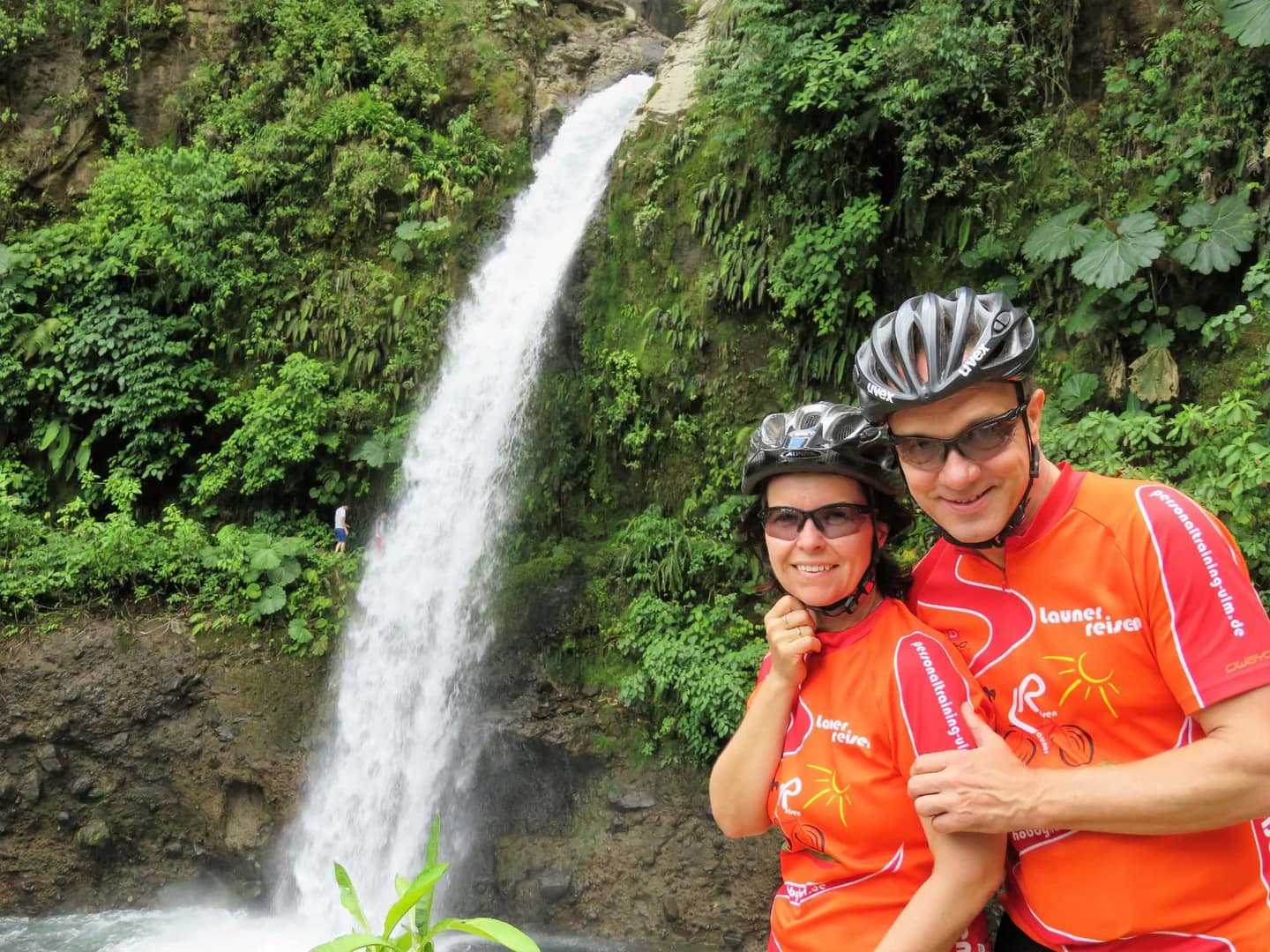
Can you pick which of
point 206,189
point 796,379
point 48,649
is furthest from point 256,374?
point 796,379

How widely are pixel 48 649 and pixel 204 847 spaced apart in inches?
111

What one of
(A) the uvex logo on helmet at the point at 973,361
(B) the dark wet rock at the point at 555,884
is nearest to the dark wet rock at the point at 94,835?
(B) the dark wet rock at the point at 555,884

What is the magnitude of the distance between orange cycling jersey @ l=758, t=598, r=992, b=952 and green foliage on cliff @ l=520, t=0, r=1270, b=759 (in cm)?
461

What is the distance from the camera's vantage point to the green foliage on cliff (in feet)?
22.1

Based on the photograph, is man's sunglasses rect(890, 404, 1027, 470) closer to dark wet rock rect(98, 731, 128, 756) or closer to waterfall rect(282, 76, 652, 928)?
waterfall rect(282, 76, 652, 928)

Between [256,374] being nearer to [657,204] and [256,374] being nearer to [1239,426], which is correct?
[657,204]

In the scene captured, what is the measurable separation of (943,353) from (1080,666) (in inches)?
29.1

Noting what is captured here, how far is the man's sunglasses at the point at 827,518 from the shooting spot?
233 cm

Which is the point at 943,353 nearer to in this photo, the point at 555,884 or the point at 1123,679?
the point at 1123,679

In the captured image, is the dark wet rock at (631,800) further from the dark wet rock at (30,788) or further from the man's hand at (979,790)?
the man's hand at (979,790)

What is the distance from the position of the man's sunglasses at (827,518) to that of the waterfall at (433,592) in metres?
7.51

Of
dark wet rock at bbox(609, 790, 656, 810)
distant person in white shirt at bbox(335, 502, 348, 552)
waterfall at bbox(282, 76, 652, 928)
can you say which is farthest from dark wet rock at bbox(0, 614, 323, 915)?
dark wet rock at bbox(609, 790, 656, 810)

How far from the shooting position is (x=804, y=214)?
9062 mm

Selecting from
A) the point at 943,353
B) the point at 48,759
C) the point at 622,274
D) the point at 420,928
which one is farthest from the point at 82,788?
the point at 943,353
